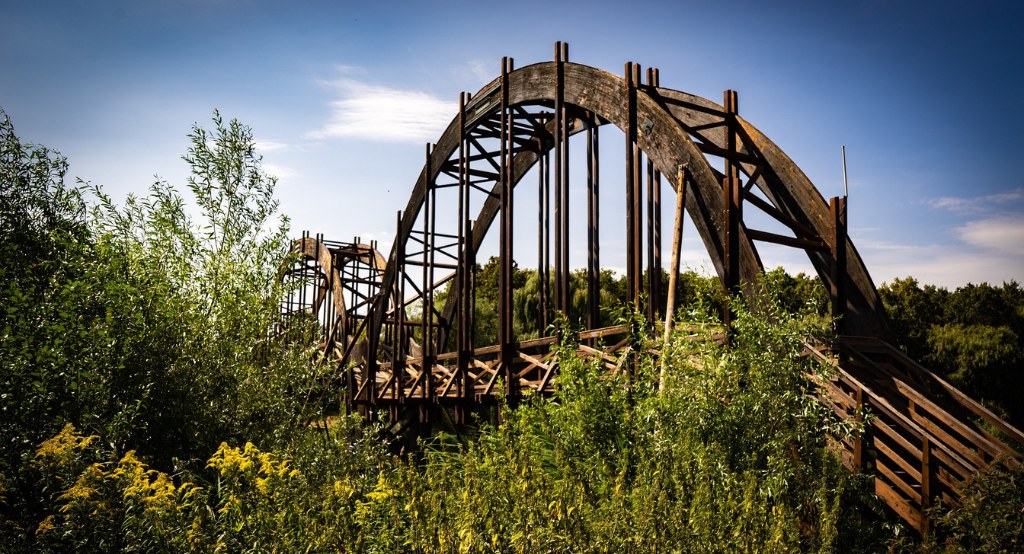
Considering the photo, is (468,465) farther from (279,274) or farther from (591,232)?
(591,232)

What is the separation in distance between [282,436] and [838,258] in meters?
6.10

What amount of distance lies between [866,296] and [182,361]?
703 cm

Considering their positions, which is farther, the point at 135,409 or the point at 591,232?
the point at 591,232

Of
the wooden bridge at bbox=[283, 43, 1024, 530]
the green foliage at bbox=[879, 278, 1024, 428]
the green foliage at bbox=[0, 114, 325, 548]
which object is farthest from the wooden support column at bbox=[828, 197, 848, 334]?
the green foliage at bbox=[879, 278, 1024, 428]

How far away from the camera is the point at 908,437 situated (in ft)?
19.1

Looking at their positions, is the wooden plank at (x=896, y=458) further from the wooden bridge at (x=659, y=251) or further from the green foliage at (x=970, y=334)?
the green foliage at (x=970, y=334)

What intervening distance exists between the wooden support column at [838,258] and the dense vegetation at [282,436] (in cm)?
156

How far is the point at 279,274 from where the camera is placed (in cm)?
834

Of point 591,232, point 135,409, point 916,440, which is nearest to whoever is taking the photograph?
point 916,440

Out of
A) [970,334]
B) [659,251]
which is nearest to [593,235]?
[659,251]

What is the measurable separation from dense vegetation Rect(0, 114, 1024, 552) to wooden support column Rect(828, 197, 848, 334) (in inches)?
61.4

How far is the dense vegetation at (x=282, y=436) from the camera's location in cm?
372

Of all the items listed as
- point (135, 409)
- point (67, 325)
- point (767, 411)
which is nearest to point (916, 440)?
point (767, 411)

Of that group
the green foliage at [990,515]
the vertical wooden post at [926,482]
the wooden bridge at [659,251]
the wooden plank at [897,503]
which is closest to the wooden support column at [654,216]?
the wooden bridge at [659,251]
